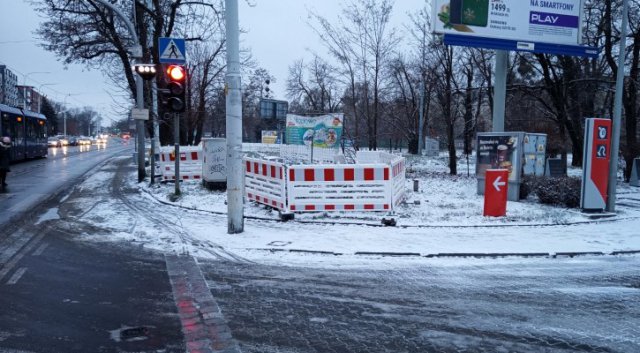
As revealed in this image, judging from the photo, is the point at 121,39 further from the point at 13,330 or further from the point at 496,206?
the point at 13,330

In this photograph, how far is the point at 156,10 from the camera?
2066 cm

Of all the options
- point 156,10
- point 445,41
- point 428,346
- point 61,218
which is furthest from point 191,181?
point 428,346

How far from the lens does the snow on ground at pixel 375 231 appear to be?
25.5ft

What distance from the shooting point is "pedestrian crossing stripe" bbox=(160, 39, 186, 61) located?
11438 millimetres

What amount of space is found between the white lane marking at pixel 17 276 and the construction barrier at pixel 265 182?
5257 millimetres

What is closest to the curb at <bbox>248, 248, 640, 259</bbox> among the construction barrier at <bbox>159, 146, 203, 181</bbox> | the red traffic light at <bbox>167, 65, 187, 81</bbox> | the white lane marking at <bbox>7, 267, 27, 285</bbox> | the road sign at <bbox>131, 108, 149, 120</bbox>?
the white lane marking at <bbox>7, 267, 27, 285</bbox>

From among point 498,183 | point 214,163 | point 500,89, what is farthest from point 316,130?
point 498,183

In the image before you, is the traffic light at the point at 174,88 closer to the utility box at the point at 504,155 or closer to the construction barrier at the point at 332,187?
the construction barrier at the point at 332,187

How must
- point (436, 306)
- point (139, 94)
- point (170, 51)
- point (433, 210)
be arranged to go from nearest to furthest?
point (436, 306) → point (170, 51) → point (433, 210) → point (139, 94)

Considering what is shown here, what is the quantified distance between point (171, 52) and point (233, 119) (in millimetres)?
4075

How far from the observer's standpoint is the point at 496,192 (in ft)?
34.9

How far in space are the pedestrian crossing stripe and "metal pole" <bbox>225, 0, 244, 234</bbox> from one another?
360 centimetres

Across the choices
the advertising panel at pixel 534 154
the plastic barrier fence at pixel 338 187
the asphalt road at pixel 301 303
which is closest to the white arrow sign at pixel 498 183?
the plastic barrier fence at pixel 338 187

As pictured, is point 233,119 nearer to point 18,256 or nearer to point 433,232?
point 18,256
